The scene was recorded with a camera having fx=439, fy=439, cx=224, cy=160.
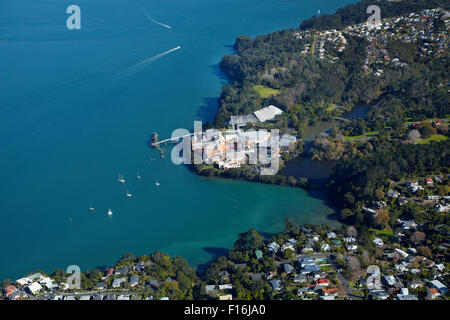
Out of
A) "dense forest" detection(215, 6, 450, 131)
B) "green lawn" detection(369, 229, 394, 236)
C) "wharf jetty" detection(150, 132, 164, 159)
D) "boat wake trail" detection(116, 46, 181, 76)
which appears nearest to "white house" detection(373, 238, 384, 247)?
"green lawn" detection(369, 229, 394, 236)

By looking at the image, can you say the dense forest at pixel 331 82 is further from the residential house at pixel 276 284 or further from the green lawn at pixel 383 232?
the residential house at pixel 276 284

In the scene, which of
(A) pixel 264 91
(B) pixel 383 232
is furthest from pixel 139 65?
(B) pixel 383 232

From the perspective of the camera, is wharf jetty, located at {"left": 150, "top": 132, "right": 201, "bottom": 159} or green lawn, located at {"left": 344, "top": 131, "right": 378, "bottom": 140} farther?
wharf jetty, located at {"left": 150, "top": 132, "right": 201, "bottom": 159}

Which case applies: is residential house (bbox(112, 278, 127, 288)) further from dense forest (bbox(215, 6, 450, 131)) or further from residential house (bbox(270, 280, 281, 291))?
Answer: dense forest (bbox(215, 6, 450, 131))

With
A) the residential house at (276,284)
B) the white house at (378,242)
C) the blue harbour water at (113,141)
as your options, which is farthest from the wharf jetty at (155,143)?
the white house at (378,242)

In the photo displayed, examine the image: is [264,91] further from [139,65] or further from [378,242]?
[378,242]

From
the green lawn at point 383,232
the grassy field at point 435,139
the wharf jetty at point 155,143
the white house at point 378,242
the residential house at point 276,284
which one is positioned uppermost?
the grassy field at point 435,139
